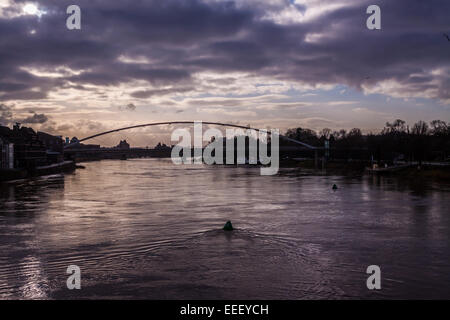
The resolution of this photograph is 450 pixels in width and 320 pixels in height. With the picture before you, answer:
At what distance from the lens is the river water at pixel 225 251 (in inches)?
464

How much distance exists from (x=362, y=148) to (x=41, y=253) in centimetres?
11278

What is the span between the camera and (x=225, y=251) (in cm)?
1588

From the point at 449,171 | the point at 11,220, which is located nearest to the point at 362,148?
the point at 449,171

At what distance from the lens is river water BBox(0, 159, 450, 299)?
38.6ft
